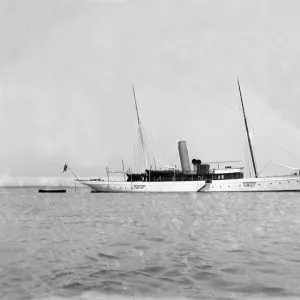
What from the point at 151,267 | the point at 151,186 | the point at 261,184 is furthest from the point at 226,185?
the point at 151,267

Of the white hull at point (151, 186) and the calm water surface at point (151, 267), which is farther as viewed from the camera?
the white hull at point (151, 186)

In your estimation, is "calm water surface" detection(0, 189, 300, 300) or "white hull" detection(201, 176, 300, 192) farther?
"white hull" detection(201, 176, 300, 192)

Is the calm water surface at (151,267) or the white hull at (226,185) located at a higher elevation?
the white hull at (226,185)

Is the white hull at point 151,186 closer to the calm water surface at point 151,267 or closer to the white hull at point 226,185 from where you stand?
the white hull at point 226,185

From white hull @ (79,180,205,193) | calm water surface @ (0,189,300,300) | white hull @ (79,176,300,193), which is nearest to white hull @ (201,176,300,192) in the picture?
white hull @ (79,176,300,193)

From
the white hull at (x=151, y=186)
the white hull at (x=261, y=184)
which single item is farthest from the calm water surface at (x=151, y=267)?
the white hull at (x=151, y=186)

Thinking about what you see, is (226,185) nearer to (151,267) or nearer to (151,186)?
(151,186)

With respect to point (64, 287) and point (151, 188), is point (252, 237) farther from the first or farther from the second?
point (151, 188)

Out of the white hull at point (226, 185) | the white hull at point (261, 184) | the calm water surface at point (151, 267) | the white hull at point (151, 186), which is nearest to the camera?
the calm water surface at point (151, 267)

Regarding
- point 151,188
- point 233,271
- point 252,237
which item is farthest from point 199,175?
point 233,271

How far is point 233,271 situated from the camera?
8.84 m

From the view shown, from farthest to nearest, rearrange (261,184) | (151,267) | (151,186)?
(151,186)
(261,184)
(151,267)

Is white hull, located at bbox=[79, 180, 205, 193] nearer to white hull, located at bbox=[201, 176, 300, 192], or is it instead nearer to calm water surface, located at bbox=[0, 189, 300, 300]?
white hull, located at bbox=[201, 176, 300, 192]

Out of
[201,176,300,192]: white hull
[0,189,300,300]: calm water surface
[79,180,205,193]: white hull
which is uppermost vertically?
[79,180,205,193]: white hull
